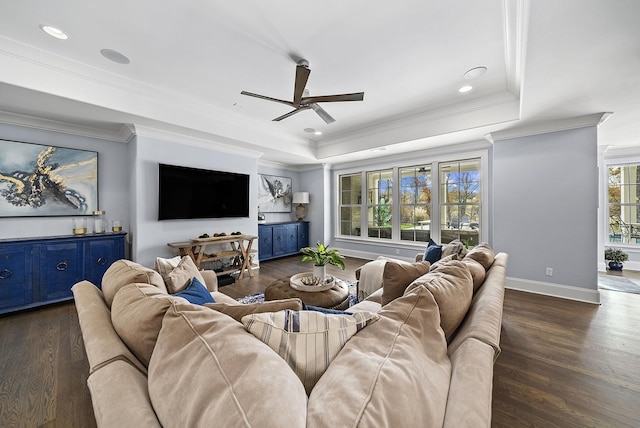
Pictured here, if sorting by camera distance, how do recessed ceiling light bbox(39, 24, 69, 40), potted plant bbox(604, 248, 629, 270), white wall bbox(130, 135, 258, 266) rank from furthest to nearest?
potted plant bbox(604, 248, 629, 270)
white wall bbox(130, 135, 258, 266)
recessed ceiling light bbox(39, 24, 69, 40)

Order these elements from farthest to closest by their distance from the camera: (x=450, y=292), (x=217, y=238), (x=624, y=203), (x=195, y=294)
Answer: (x=624, y=203)
(x=217, y=238)
(x=195, y=294)
(x=450, y=292)

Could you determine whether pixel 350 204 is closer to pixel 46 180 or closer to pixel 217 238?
pixel 217 238

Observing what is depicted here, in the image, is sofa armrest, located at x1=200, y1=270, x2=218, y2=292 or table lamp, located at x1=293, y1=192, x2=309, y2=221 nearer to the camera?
sofa armrest, located at x1=200, y1=270, x2=218, y2=292

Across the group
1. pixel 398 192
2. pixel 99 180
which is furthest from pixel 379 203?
pixel 99 180

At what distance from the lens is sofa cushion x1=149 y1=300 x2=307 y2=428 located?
54 centimetres

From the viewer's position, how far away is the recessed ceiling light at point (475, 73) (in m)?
2.87

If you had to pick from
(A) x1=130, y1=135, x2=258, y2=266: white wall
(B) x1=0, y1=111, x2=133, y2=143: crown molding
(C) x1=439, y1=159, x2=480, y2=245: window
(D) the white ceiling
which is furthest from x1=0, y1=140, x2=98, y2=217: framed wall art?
(C) x1=439, y1=159, x2=480, y2=245: window

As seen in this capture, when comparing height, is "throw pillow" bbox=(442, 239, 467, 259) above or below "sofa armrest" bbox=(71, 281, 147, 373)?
above

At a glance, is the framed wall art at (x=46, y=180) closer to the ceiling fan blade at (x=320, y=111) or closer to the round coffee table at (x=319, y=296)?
the round coffee table at (x=319, y=296)

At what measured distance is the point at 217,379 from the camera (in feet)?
2.02

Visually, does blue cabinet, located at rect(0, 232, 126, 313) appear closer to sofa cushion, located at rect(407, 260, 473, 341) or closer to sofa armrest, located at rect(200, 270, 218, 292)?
sofa armrest, located at rect(200, 270, 218, 292)

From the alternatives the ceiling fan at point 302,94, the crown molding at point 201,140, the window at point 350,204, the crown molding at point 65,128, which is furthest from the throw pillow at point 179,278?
the window at point 350,204

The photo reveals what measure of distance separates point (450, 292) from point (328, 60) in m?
2.57

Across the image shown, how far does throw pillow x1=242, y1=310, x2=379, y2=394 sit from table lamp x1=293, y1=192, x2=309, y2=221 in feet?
19.2
